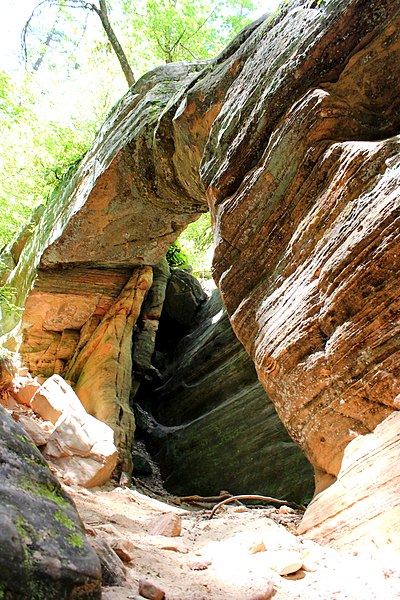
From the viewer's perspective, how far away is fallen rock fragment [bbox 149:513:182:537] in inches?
174

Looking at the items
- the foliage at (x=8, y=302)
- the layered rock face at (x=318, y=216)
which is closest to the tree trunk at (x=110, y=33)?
the foliage at (x=8, y=302)

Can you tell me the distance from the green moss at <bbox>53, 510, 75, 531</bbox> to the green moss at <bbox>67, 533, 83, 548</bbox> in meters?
0.04

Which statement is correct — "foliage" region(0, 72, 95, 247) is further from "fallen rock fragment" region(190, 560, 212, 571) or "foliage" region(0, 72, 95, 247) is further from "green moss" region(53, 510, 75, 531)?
"green moss" region(53, 510, 75, 531)

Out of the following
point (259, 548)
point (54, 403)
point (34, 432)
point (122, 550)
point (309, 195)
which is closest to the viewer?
point (122, 550)

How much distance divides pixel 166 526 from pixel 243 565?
1440mm

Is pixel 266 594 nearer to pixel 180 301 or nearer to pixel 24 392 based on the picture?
pixel 24 392

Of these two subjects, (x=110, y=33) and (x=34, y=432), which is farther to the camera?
(x=110, y=33)

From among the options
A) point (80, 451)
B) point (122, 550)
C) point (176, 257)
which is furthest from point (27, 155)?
point (122, 550)

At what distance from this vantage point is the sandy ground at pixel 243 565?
104 inches

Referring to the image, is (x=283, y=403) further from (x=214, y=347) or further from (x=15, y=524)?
(x=214, y=347)

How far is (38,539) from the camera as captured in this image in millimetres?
1912

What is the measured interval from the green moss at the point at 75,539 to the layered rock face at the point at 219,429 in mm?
6479

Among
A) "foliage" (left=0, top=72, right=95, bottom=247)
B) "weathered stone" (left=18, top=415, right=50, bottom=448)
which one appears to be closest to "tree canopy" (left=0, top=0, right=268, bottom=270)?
"foliage" (left=0, top=72, right=95, bottom=247)

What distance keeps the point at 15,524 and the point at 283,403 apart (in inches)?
127
